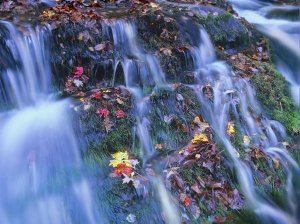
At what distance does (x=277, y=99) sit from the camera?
5.98m

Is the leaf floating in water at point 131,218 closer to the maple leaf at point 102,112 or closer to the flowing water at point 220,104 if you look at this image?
the flowing water at point 220,104

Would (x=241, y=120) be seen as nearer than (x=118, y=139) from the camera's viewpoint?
No

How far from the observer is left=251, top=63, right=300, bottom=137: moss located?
5.64m

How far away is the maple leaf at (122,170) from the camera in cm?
431

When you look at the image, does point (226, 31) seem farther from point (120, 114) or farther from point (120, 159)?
point (120, 159)

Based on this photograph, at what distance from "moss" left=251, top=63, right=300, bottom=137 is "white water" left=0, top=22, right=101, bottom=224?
304 centimetres

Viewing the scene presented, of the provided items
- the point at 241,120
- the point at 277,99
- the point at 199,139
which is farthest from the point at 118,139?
the point at 277,99

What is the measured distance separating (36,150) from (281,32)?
5.88 meters

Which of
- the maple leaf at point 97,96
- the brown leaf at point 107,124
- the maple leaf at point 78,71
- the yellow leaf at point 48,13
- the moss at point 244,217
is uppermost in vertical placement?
the yellow leaf at point 48,13

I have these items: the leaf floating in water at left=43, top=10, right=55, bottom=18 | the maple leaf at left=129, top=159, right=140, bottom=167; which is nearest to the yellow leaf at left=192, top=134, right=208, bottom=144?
the maple leaf at left=129, top=159, right=140, bottom=167

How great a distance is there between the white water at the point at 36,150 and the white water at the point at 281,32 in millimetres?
3901

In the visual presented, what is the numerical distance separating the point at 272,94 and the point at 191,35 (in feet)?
5.54

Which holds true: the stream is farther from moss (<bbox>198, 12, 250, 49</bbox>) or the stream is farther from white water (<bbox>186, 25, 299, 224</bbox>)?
moss (<bbox>198, 12, 250, 49</bbox>)

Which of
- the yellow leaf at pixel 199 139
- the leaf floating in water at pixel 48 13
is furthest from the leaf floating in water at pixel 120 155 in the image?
the leaf floating in water at pixel 48 13
